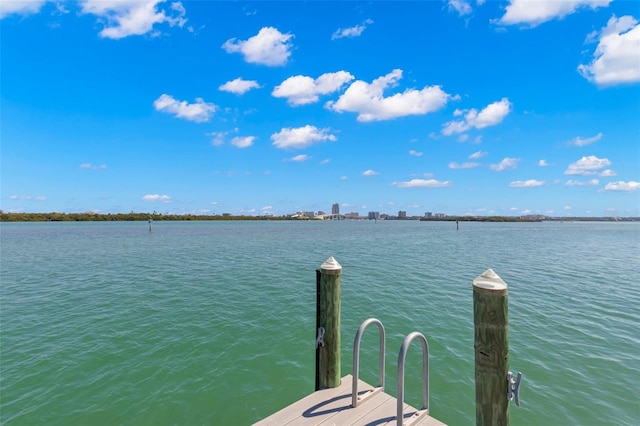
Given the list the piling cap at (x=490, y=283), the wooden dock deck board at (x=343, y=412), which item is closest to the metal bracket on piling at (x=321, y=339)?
the wooden dock deck board at (x=343, y=412)

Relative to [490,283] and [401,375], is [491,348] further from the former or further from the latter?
[401,375]

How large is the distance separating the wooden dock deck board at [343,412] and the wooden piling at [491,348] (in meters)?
0.92

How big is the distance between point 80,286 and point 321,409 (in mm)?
16868

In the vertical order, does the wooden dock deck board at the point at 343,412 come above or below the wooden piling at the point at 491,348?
below

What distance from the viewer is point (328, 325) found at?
17.8 ft

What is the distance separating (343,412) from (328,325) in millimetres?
1350

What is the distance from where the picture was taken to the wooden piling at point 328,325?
17.5ft

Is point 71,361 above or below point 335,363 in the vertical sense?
below

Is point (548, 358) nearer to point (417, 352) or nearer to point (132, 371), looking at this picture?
point (417, 352)

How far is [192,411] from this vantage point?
235 inches

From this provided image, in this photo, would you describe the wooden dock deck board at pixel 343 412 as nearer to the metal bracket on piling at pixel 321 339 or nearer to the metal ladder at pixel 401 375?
the metal ladder at pixel 401 375

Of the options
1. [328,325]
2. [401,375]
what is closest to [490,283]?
[401,375]

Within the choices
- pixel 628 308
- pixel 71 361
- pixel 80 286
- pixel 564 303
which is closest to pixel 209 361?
pixel 71 361

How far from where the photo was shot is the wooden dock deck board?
4.34 m
